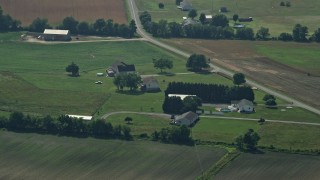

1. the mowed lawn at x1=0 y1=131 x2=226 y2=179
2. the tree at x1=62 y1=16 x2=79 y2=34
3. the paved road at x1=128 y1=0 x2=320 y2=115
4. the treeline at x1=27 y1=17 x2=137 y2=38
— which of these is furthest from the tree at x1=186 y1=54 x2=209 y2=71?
the mowed lawn at x1=0 y1=131 x2=226 y2=179

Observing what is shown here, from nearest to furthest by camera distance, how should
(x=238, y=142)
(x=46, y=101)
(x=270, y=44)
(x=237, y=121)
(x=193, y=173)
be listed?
(x=193, y=173) < (x=238, y=142) < (x=237, y=121) < (x=46, y=101) < (x=270, y=44)

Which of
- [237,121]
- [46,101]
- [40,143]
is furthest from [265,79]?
[40,143]

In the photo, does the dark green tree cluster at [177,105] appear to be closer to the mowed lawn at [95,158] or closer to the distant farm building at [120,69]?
the mowed lawn at [95,158]

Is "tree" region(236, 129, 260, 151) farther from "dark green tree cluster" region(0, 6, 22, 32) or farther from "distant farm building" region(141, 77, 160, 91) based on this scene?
"dark green tree cluster" region(0, 6, 22, 32)

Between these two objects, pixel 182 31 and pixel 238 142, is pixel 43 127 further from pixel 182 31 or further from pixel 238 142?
pixel 182 31

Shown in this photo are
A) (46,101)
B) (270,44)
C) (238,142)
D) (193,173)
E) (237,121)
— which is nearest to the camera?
(193,173)

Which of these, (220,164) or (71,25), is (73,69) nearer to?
(71,25)
